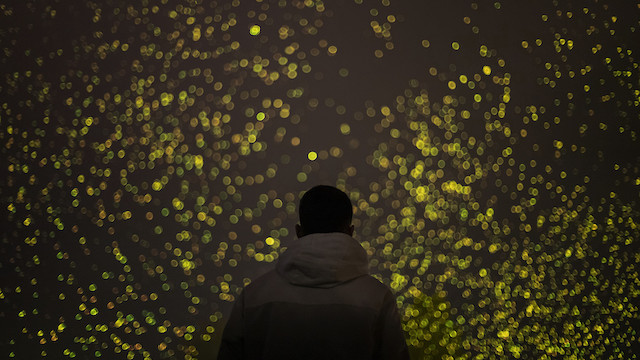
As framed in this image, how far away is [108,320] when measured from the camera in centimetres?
105

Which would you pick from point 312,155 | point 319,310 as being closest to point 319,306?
point 319,310

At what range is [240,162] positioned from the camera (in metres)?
1.05

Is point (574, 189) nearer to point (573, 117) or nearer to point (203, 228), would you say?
point (573, 117)

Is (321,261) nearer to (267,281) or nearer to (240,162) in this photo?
(267,281)

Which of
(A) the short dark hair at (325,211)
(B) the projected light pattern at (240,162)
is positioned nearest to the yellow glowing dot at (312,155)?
(B) the projected light pattern at (240,162)

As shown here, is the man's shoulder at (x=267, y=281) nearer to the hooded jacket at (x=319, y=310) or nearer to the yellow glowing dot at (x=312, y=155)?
the hooded jacket at (x=319, y=310)

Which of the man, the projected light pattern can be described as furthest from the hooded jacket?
the projected light pattern

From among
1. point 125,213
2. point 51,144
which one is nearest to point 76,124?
point 51,144

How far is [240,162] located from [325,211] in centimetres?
43

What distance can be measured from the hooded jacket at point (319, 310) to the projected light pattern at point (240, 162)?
40 cm

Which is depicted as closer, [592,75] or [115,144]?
[115,144]

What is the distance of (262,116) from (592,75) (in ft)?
2.07

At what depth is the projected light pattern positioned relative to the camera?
105 centimetres

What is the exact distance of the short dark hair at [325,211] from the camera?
66 cm
